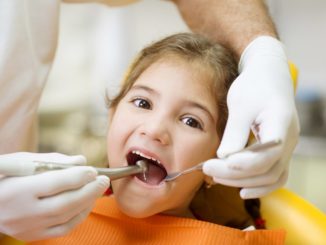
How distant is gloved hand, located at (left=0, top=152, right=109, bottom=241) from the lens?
2.74ft

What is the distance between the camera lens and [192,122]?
A: 3.72 feet

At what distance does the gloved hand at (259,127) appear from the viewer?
0.90 meters

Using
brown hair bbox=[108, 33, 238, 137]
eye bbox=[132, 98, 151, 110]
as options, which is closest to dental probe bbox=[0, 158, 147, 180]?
eye bbox=[132, 98, 151, 110]

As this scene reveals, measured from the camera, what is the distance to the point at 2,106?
3.78ft

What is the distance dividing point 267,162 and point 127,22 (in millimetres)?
2525

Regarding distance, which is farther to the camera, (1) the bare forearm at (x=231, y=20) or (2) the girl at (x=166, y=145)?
(1) the bare forearm at (x=231, y=20)

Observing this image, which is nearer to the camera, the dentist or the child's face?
the dentist

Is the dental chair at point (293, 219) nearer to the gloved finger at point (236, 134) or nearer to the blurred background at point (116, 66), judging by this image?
the gloved finger at point (236, 134)

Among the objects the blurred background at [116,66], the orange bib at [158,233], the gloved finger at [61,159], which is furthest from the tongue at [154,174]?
the blurred background at [116,66]

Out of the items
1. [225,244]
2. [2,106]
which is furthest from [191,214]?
[2,106]

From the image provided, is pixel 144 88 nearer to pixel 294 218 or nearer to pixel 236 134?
pixel 236 134

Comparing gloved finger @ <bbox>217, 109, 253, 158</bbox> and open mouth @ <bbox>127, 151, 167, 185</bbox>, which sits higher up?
gloved finger @ <bbox>217, 109, 253, 158</bbox>

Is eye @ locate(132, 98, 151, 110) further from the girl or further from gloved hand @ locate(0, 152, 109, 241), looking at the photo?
gloved hand @ locate(0, 152, 109, 241)

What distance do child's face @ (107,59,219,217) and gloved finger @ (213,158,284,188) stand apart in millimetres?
158
